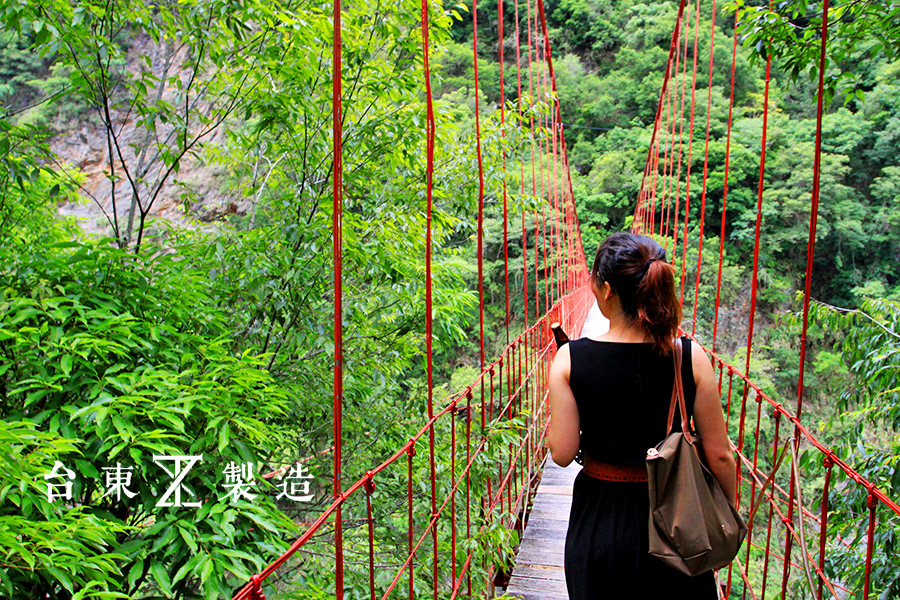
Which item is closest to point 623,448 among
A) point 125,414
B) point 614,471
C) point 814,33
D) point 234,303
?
point 614,471

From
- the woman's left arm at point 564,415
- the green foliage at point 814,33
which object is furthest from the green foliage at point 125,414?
the green foliage at point 814,33

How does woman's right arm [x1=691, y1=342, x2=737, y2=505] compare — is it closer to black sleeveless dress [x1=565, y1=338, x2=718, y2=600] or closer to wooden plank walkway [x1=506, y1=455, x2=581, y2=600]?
black sleeveless dress [x1=565, y1=338, x2=718, y2=600]

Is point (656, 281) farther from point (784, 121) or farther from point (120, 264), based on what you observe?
point (784, 121)

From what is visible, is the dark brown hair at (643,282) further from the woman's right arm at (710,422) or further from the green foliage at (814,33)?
the green foliage at (814,33)

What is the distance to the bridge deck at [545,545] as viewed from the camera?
144 centimetres

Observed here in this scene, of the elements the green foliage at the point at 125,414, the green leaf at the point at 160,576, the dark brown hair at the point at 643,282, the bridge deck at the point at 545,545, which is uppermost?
the dark brown hair at the point at 643,282

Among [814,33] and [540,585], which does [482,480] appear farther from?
[814,33]

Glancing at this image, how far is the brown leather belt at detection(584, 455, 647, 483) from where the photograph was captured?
73 cm

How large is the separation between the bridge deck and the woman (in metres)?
0.74

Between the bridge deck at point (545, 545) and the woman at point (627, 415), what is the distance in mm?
743

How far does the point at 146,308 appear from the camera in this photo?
150cm

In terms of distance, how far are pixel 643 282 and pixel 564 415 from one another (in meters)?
0.20

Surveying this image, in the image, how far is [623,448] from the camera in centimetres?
73

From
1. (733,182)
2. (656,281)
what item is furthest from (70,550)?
(733,182)
